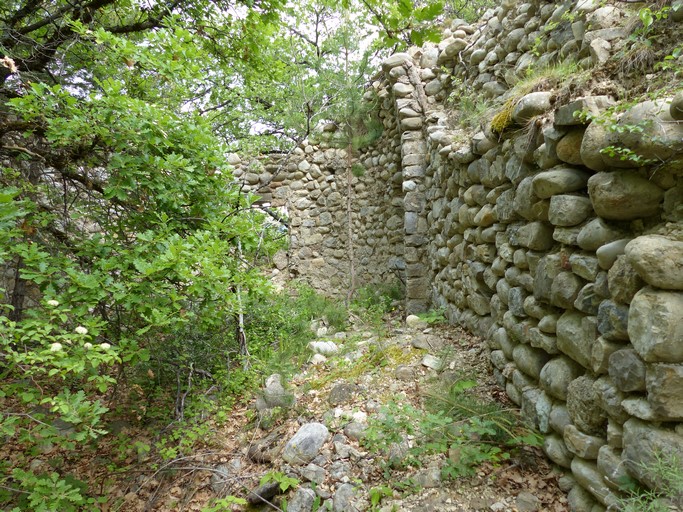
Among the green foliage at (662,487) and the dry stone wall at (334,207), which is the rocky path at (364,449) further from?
the dry stone wall at (334,207)

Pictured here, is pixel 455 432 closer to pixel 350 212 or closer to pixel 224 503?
pixel 224 503

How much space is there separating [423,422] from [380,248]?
3.87m

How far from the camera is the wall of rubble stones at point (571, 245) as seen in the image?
1.38m

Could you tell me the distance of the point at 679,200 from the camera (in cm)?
145

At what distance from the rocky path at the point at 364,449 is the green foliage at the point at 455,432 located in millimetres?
29

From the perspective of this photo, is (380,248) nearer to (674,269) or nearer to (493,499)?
(493,499)

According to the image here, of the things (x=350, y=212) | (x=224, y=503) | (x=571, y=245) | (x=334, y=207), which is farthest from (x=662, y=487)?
(x=334, y=207)

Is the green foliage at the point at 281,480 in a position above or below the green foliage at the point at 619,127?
below

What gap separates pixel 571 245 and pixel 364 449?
5.59ft

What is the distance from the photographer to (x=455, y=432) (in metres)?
2.24

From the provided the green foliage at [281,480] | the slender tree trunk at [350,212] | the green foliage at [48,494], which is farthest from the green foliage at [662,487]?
the slender tree trunk at [350,212]

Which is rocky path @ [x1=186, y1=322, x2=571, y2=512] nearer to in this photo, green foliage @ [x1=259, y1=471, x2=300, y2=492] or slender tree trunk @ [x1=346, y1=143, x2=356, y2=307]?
green foliage @ [x1=259, y1=471, x2=300, y2=492]

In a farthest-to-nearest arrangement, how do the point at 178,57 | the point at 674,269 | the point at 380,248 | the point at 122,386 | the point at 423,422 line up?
the point at 380,248, the point at 122,386, the point at 178,57, the point at 423,422, the point at 674,269

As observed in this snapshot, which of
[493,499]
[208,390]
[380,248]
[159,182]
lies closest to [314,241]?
[380,248]
